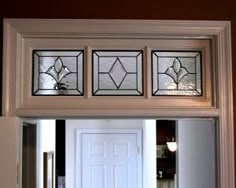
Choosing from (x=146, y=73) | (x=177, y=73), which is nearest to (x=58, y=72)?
(x=146, y=73)

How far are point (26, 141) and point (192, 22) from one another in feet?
5.82

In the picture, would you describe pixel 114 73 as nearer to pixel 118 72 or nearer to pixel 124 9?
pixel 118 72

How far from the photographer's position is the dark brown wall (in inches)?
93.7

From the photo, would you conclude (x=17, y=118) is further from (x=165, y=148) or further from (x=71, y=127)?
(x=165, y=148)

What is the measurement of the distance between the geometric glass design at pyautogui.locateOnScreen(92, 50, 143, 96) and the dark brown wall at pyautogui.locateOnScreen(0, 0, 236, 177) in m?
0.21

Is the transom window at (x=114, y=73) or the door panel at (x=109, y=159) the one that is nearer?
the transom window at (x=114, y=73)

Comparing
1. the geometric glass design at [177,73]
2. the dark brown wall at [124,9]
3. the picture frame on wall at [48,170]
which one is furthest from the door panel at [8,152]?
the picture frame on wall at [48,170]

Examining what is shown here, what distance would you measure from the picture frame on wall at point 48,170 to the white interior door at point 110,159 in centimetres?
198

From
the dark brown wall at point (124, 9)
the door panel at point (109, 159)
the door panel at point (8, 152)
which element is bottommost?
the door panel at point (109, 159)

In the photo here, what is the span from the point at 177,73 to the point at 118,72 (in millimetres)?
330

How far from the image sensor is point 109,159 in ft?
22.0

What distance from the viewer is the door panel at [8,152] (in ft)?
7.09

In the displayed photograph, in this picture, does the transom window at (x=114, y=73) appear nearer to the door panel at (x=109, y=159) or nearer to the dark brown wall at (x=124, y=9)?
the dark brown wall at (x=124, y=9)

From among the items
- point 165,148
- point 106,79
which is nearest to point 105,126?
point 165,148
